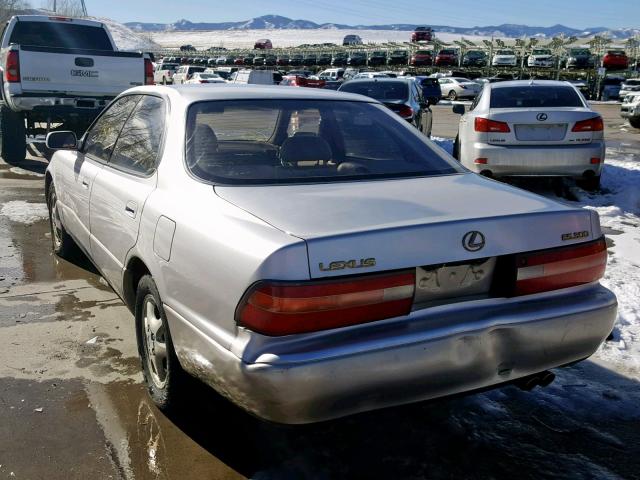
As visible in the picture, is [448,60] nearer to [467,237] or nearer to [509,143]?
[509,143]

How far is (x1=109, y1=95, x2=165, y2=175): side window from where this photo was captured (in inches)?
141

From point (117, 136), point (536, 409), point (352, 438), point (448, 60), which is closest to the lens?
point (352, 438)

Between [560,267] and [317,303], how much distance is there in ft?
Answer: 3.62

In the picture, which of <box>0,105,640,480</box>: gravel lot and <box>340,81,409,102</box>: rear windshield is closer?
<box>0,105,640,480</box>: gravel lot

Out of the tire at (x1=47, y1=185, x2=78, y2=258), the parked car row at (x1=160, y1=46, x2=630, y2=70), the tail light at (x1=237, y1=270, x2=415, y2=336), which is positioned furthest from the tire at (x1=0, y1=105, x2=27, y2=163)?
the parked car row at (x1=160, y1=46, x2=630, y2=70)

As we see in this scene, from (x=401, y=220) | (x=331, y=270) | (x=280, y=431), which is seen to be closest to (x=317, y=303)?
(x=331, y=270)

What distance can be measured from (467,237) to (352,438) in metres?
1.13

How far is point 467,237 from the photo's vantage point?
2.62 m

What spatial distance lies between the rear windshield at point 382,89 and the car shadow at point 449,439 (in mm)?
8646

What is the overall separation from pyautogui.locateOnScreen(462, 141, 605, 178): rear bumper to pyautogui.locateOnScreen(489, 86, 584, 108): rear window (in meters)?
0.77

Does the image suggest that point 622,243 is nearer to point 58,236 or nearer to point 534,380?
point 534,380

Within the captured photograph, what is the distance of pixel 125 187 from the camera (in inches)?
144

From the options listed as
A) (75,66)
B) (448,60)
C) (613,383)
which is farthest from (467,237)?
(448,60)

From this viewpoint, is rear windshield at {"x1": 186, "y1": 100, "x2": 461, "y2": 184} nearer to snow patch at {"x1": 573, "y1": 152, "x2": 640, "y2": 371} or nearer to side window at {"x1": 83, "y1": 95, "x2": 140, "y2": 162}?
side window at {"x1": 83, "y1": 95, "x2": 140, "y2": 162}
